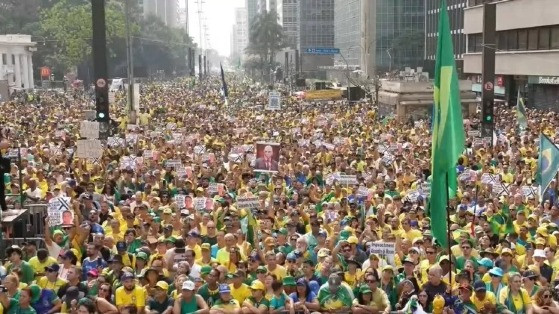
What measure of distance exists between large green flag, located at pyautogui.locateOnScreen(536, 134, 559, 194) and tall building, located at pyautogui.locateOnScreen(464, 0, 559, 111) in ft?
107

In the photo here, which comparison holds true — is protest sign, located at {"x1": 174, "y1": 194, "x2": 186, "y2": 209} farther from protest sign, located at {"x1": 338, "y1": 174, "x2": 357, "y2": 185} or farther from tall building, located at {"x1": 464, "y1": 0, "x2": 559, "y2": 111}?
tall building, located at {"x1": 464, "y1": 0, "x2": 559, "y2": 111}

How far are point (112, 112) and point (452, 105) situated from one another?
3598 cm

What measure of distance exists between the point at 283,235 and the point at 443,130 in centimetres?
374

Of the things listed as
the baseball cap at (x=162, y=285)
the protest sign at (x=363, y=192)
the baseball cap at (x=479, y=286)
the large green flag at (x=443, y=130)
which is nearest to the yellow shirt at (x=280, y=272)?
the baseball cap at (x=162, y=285)

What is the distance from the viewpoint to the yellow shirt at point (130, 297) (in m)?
9.64

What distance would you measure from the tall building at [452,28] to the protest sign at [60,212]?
55527mm

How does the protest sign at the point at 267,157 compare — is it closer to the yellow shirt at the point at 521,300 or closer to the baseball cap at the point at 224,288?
the baseball cap at the point at 224,288

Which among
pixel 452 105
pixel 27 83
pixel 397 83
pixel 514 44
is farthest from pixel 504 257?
pixel 27 83

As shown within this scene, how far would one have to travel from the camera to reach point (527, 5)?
5144 centimetres

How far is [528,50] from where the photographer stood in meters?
52.6

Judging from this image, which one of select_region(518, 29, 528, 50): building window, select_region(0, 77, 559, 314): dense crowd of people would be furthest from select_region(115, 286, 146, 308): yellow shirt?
select_region(518, 29, 528, 50): building window

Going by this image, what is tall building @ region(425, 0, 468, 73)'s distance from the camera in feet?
245

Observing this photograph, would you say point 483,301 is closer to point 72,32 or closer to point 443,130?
point 443,130

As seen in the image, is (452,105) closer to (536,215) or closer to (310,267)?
(310,267)
